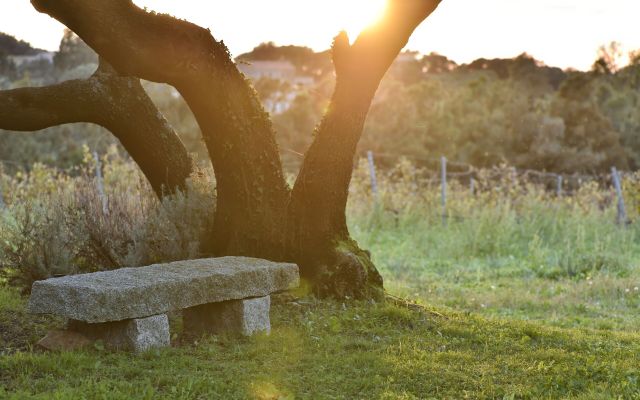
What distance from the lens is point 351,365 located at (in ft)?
21.8

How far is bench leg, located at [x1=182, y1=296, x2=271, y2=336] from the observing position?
7363 mm

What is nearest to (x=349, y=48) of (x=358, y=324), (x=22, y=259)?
(x=358, y=324)

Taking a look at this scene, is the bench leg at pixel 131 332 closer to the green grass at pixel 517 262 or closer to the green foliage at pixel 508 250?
the green grass at pixel 517 262

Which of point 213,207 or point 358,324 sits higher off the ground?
point 213,207

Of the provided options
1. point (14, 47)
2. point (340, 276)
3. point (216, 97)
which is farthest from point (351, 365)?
point (14, 47)

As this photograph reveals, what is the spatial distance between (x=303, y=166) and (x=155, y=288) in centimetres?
282

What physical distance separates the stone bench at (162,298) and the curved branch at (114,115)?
89.1 inches

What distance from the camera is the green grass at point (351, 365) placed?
5.82 meters

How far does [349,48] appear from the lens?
894cm

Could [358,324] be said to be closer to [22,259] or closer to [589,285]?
[22,259]

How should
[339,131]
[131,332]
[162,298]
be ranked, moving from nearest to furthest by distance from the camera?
[131,332]
[162,298]
[339,131]

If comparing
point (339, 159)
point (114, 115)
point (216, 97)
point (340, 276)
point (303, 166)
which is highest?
point (216, 97)

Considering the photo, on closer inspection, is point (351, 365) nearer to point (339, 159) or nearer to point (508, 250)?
point (339, 159)

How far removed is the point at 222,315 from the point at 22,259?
2.82 meters
